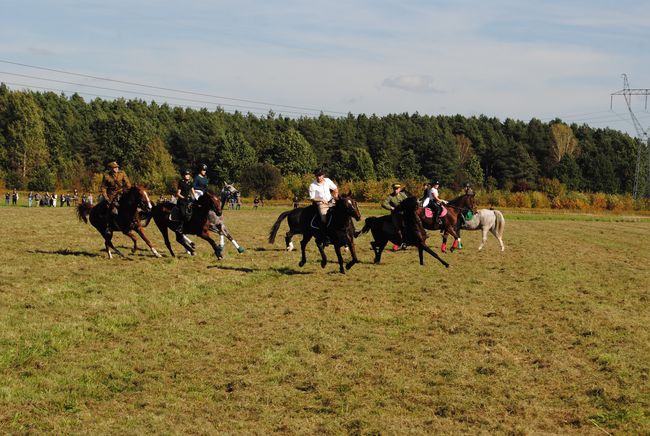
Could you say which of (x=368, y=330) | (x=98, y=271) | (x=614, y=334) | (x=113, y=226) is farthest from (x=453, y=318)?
(x=113, y=226)

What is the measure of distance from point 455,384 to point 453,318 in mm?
4198

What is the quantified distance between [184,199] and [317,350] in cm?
1145

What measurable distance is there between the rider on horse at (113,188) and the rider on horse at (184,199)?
161cm

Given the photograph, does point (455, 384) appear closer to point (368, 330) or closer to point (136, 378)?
point (368, 330)

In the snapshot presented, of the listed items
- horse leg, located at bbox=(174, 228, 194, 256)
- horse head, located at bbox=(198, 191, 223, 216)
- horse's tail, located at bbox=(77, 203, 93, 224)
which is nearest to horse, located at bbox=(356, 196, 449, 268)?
horse head, located at bbox=(198, 191, 223, 216)

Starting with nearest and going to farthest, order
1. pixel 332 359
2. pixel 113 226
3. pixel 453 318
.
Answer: pixel 332 359, pixel 453 318, pixel 113 226

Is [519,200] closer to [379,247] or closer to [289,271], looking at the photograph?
[379,247]

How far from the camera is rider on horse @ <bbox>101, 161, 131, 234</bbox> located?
2084 cm

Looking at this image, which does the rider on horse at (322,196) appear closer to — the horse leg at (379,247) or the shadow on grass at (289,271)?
the shadow on grass at (289,271)

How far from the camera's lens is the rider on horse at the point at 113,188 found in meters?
20.8

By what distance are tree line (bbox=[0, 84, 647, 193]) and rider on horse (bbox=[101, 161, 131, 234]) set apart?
232ft

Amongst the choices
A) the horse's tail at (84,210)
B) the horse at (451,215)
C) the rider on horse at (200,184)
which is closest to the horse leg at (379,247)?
the horse at (451,215)

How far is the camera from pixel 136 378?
9.19m

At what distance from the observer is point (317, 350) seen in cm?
1055
